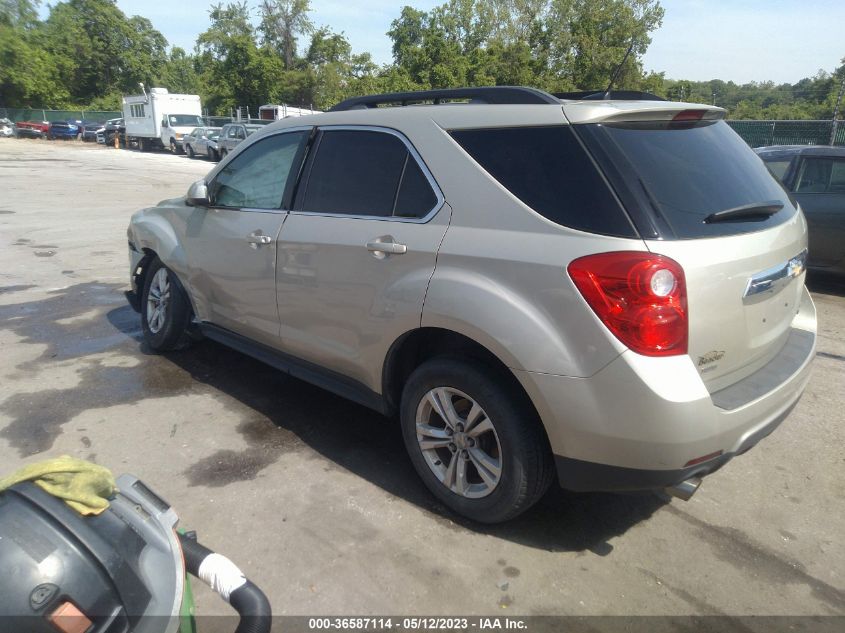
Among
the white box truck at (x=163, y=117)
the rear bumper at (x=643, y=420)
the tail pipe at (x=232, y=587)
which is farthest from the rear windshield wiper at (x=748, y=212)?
the white box truck at (x=163, y=117)

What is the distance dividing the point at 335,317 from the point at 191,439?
1209 millimetres

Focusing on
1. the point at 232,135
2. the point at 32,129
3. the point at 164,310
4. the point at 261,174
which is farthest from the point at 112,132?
the point at 261,174

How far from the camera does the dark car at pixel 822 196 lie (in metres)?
6.90

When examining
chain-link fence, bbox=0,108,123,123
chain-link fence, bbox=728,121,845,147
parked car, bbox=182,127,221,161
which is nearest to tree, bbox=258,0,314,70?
chain-link fence, bbox=0,108,123,123

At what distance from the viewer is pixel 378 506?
3105 mm

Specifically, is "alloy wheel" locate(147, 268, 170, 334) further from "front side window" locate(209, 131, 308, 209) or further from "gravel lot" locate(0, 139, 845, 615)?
"front side window" locate(209, 131, 308, 209)

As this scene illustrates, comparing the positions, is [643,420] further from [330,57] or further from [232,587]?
[330,57]

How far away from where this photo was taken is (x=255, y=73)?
4797cm

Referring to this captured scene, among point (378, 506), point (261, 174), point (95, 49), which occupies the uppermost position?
point (95, 49)

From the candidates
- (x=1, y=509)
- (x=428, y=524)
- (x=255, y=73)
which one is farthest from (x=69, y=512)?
(x=255, y=73)

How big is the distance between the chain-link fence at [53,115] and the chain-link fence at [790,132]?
176 ft

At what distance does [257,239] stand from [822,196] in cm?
639

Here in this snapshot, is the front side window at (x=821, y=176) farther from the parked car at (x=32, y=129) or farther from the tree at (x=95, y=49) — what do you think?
the tree at (x=95, y=49)

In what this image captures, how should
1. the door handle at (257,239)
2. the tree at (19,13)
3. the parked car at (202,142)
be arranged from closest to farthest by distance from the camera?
the door handle at (257,239)
the parked car at (202,142)
the tree at (19,13)
